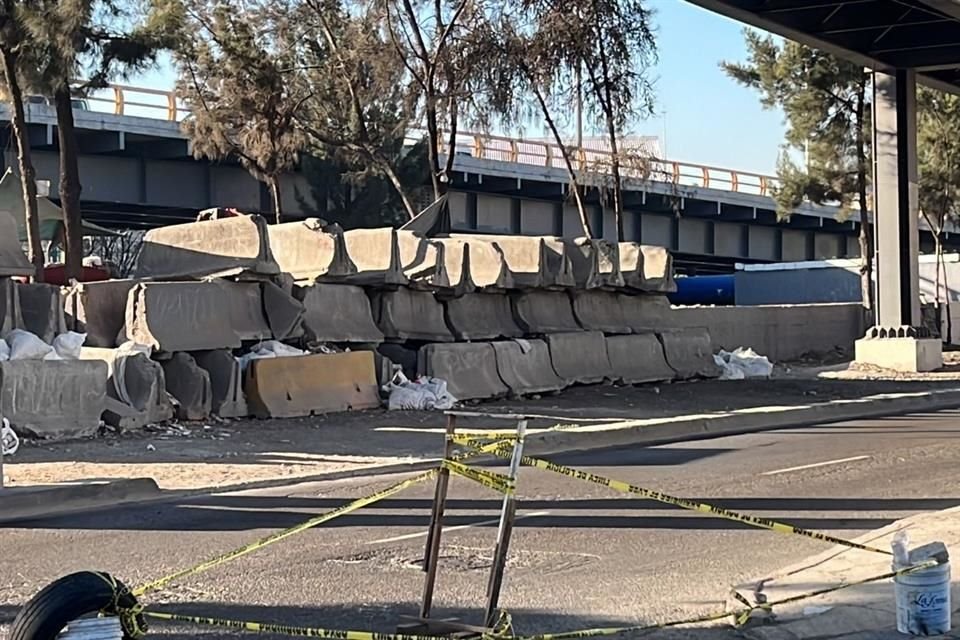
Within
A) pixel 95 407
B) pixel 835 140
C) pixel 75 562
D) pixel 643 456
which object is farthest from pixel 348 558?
pixel 835 140

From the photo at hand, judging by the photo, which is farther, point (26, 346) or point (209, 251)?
point (209, 251)

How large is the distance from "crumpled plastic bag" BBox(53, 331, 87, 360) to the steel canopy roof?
1441 centimetres

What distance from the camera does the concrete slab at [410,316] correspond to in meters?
21.7

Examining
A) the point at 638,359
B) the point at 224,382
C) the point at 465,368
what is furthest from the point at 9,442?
the point at 638,359

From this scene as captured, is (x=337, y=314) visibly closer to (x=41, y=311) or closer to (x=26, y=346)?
(x=41, y=311)

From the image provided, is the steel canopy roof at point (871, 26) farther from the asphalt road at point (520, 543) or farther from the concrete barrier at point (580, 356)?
the asphalt road at point (520, 543)

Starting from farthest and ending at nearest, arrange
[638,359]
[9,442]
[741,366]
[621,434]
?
[741,366]
[638,359]
[621,434]
[9,442]

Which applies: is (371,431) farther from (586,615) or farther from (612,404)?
(586,615)

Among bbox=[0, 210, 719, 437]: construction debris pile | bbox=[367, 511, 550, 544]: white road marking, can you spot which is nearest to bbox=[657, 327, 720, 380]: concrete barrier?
bbox=[0, 210, 719, 437]: construction debris pile

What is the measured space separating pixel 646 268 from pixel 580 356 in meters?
3.31

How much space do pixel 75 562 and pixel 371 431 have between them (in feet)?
29.1

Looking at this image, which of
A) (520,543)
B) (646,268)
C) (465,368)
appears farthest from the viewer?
(646,268)

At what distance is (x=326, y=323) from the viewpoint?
67.6 feet

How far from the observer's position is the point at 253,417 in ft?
61.5
